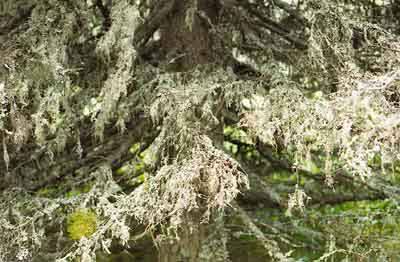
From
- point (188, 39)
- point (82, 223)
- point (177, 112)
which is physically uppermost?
point (188, 39)

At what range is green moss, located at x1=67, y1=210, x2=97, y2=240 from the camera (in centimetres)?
389

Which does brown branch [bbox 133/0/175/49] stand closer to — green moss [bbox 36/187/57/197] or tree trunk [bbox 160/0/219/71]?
tree trunk [bbox 160/0/219/71]

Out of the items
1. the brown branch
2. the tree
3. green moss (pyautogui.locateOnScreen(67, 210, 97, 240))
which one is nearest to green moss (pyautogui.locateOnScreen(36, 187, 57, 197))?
the tree

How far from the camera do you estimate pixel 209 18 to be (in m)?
4.84

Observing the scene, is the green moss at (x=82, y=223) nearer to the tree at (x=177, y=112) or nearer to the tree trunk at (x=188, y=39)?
the tree at (x=177, y=112)

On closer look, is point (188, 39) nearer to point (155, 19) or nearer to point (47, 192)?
point (155, 19)

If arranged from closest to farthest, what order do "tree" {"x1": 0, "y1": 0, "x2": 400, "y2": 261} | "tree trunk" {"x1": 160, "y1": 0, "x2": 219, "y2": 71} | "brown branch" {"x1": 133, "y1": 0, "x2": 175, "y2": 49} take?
"tree" {"x1": 0, "y1": 0, "x2": 400, "y2": 261} → "brown branch" {"x1": 133, "y1": 0, "x2": 175, "y2": 49} → "tree trunk" {"x1": 160, "y1": 0, "x2": 219, "y2": 71}

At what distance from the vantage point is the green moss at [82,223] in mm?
3895

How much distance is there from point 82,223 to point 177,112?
3.20 feet

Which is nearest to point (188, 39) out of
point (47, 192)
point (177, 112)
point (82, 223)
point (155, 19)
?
point (155, 19)

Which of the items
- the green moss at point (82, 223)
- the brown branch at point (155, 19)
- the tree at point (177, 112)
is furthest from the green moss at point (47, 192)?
the brown branch at point (155, 19)

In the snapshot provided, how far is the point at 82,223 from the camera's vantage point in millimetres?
3930

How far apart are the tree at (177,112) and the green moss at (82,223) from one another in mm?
A: 11

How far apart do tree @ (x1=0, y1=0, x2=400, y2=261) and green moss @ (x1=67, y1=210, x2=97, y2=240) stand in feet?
0.04
